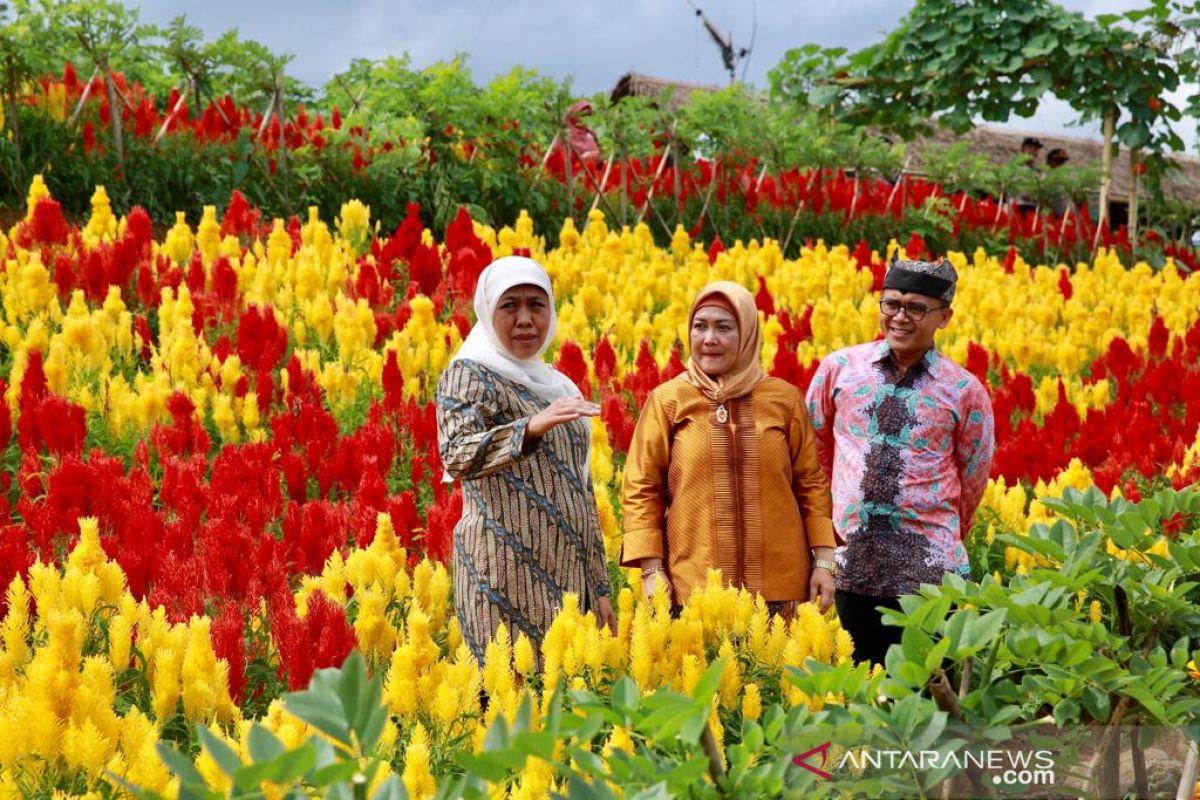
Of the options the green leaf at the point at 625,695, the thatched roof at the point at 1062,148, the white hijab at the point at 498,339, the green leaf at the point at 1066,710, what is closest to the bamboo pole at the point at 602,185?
the white hijab at the point at 498,339

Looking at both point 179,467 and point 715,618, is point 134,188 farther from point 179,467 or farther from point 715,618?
point 715,618

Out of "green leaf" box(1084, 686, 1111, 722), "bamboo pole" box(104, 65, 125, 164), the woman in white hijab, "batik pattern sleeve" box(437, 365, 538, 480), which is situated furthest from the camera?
"bamboo pole" box(104, 65, 125, 164)

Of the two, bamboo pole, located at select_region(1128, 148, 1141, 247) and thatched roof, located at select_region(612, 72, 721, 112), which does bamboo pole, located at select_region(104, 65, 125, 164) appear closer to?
bamboo pole, located at select_region(1128, 148, 1141, 247)

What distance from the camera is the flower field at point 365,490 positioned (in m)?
2.12

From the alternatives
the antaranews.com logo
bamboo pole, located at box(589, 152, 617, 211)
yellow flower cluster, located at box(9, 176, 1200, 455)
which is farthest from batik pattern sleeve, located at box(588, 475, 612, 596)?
bamboo pole, located at box(589, 152, 617, 211)

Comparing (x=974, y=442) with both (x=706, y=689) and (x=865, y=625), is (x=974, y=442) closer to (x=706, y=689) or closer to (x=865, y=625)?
(x=865, y=625)

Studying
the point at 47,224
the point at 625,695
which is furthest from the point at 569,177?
the point at 625,695

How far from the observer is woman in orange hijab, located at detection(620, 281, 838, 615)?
3135mm

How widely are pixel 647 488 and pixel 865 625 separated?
0.73m

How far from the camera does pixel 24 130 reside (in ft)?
25.6

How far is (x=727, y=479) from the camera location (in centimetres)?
313

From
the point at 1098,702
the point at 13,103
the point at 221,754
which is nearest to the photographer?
the point at 221,754

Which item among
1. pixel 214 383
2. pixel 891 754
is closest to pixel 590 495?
pixel 891 754

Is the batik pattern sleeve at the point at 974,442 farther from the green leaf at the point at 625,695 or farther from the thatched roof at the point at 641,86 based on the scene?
the thatched roof at the point at 641,86
